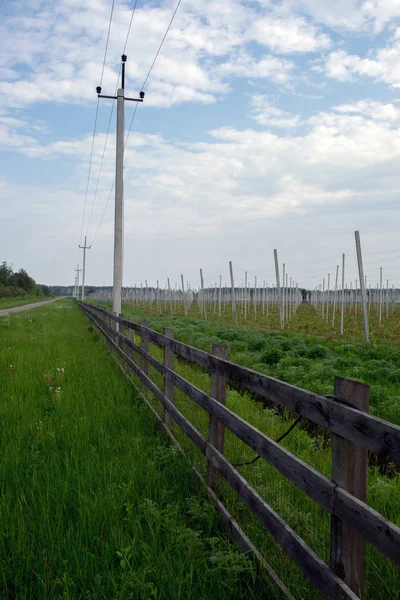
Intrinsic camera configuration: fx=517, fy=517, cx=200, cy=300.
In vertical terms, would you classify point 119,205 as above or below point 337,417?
above

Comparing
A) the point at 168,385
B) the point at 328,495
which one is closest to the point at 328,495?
the point at 328,495

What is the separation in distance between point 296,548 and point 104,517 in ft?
5.07

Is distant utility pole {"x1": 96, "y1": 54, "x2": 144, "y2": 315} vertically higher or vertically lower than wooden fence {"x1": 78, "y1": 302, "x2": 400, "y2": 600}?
higher

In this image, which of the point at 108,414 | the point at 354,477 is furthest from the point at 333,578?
the point at 108,414

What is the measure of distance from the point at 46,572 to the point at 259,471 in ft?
Answer: 6.24

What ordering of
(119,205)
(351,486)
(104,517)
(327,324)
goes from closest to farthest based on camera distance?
1. (351,486)
2. (104,517)
3. (119,205)
4. (327,324)

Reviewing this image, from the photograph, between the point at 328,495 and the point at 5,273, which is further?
the point at 5,273

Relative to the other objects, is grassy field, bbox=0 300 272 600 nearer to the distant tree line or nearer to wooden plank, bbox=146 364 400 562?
wooden plank, bbox=146 364 400 562

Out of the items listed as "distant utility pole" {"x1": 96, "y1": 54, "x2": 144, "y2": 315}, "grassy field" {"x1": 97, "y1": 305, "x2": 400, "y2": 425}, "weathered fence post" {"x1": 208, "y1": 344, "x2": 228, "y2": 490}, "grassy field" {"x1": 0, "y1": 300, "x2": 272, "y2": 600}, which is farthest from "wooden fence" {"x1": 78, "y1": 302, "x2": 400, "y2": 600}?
"distant utility pole" {"x1": 96, "y1": 54, "x2": 144, "y2": 315}

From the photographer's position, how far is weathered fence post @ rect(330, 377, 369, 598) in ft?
6.96

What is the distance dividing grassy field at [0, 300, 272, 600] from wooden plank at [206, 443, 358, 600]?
28 centimetres

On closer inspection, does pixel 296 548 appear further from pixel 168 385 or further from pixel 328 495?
pixel 168 385

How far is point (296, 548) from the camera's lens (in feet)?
8.06

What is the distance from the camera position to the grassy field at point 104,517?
278cm
